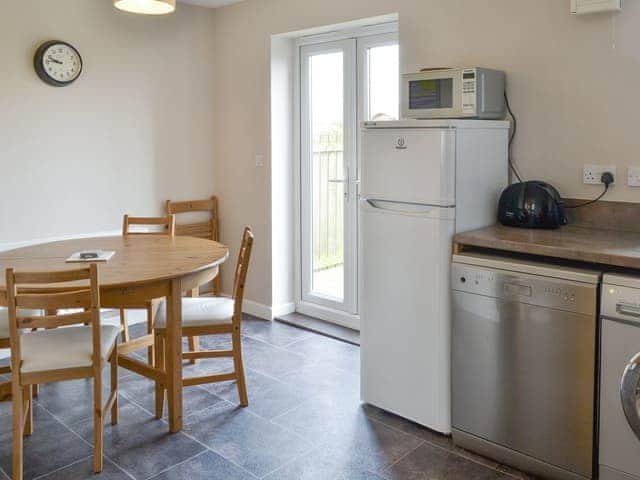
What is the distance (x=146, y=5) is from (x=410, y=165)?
4.75 feet

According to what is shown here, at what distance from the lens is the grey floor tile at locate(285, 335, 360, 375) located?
12.5ft

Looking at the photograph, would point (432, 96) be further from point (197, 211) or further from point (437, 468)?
point (197, 211)

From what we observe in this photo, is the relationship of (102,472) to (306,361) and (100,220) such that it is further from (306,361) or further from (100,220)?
(100,220)

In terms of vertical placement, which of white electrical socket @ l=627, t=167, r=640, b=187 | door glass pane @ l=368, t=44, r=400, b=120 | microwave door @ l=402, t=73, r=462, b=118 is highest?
door glass pane @ l=368, t=44, r=400, b=120

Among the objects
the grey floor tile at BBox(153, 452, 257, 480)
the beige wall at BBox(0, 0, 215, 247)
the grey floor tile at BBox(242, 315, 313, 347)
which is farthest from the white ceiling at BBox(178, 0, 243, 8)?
the grey floor tile at BBox(153, 452, 257, 480)

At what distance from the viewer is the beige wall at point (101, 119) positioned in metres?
3.89

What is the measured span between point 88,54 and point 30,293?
2.26 meters

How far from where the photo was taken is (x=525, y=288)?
2467 millimetres

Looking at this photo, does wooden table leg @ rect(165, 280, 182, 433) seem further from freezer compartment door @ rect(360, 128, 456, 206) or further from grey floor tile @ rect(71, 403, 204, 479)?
freezer compartment door @ rect(360, 128, 456, 206)

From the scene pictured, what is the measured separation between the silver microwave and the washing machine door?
4.36ft

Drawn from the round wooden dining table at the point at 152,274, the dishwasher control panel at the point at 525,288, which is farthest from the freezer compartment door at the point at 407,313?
the round wooden dining table at the point at 152,274

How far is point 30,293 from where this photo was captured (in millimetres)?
2457

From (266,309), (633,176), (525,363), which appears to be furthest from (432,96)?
(266,309)

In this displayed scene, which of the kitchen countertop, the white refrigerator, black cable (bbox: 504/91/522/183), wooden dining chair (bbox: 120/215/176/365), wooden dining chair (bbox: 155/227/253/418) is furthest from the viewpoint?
wooden dining chair (bbox: 120/215/176/365)
